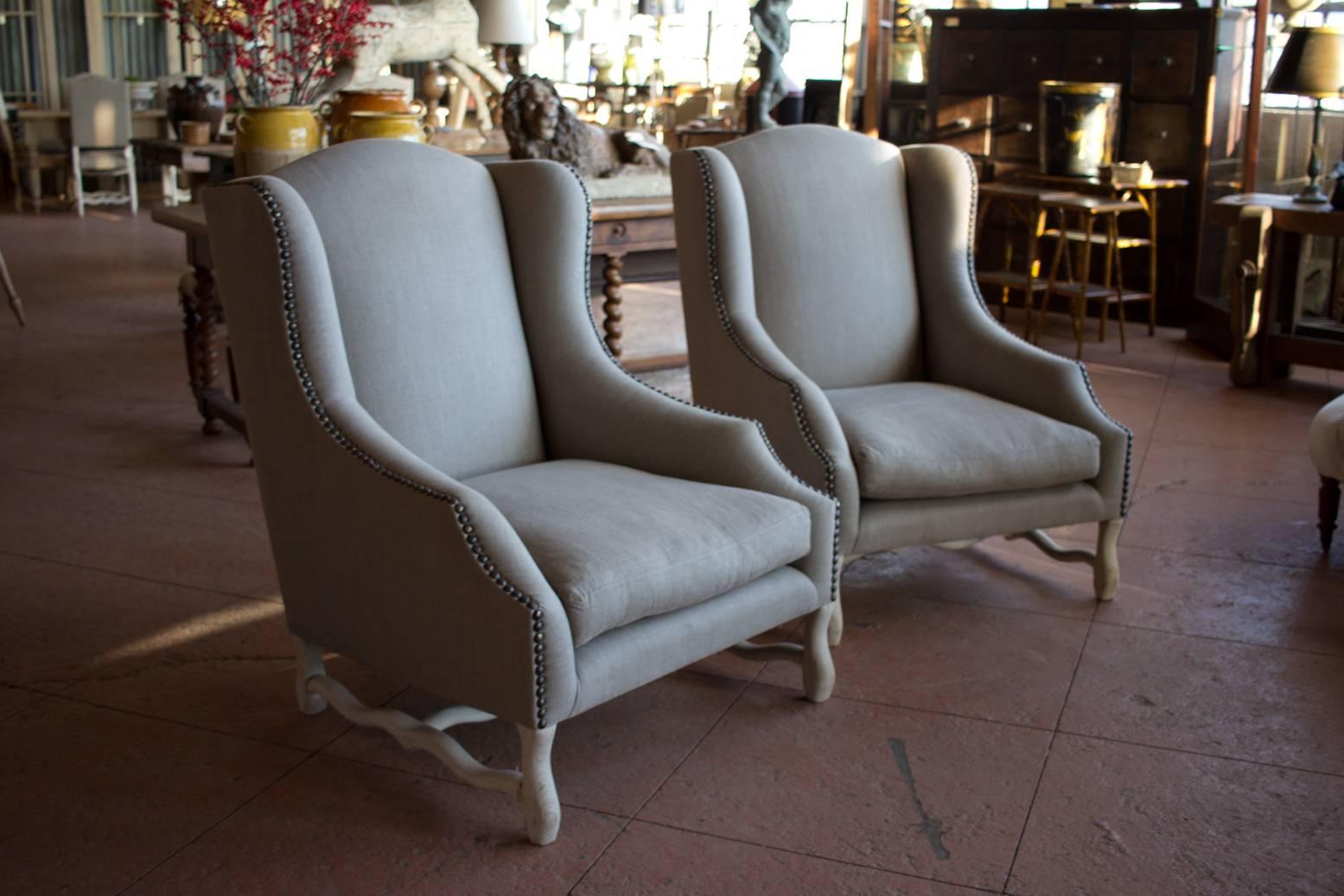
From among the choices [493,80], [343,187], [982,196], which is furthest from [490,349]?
[982,196]

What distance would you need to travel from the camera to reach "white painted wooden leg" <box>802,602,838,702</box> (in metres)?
2.60

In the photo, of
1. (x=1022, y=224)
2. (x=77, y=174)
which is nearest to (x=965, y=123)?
(x=1022, y=224)

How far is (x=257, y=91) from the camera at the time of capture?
4.03 meters

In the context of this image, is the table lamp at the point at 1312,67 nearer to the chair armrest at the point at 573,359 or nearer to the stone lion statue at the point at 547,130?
the stone lion statue at the point at 547,130

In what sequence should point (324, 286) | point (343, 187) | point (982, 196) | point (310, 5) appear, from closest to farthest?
point (324, 286) < point (343, 187) < point (310, 5) < point (982, 196)

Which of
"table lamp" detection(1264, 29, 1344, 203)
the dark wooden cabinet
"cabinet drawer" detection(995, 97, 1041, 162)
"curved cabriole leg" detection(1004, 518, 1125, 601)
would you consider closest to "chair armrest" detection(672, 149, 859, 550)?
"curved cabriole leg" detection(1004, 518, 1125, 601)

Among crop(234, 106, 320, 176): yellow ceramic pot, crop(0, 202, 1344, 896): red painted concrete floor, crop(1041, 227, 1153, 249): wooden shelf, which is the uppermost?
crop(234, 106, 320, 176): yellow ceramic pot

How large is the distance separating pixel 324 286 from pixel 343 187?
25 cm

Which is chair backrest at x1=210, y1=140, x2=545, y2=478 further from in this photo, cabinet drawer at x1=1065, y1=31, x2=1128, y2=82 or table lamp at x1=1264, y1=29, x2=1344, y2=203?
cabinet drawer at x1=1065, y1=31, x2=1128, y2=82

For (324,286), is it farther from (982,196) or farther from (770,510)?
(982,196)

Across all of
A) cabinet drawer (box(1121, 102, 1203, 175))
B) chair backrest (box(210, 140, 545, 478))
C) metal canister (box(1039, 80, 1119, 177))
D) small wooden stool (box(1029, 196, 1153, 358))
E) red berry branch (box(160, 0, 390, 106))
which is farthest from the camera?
cabinet drawer (box(1121, 102, 1203, 175))

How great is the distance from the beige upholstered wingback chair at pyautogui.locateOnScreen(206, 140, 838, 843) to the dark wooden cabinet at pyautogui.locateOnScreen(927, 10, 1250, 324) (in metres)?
4.50

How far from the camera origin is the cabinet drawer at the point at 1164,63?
20.6ft

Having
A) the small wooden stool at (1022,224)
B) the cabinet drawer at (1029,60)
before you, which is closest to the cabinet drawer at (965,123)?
the cabinet drawer at (1029,60)
